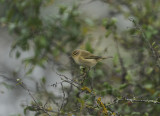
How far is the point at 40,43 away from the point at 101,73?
44.1 inches

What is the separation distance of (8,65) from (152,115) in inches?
137

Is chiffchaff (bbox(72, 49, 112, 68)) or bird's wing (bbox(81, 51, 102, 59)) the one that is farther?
bird's wing (bbox(81, 51, 102, 59))

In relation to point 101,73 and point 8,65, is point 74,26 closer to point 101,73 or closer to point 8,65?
point 101,73

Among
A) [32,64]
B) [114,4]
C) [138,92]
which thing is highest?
[114,4]

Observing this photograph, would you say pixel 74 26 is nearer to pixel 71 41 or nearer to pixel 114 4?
pixel 71 41

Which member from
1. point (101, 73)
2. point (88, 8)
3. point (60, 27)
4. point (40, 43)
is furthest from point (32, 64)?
point (88, 8)

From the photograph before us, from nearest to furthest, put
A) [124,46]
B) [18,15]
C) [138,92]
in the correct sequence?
1. [138,92]
2. [18,15]
3. [124,46]

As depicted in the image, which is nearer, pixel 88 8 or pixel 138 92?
pixel 138 92

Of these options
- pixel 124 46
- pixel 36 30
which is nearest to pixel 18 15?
pixel 36 30

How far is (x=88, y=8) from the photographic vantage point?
25.4 ft

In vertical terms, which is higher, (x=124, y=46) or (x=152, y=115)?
(x=124, y=46)

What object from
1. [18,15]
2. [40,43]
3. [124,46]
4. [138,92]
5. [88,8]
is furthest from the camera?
[88,8]

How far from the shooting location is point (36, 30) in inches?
211

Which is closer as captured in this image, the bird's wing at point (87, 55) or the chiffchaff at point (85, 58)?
the chiffchaff at point (85, 58)
